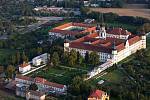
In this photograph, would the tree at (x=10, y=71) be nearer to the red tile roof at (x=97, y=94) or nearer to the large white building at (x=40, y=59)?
the large white building at (x=40, y=59)

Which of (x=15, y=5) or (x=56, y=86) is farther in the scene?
(x=15, y=5)

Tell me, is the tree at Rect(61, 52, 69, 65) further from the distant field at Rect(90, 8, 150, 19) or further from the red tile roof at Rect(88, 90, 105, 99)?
the distant field at Rect(90, 8, 150, 19)

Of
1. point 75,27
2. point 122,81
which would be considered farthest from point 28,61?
point 75,27

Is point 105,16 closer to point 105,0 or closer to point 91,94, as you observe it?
point 105,0

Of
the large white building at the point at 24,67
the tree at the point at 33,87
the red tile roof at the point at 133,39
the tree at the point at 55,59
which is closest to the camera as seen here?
the tree at the point at 33,87

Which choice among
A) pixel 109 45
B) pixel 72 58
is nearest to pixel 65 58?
pixel 72 58

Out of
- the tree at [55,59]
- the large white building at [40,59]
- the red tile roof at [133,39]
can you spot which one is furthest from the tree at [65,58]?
the red tile roof at [133,39]

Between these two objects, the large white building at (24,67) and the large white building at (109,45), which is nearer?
the large white building at (24,67)

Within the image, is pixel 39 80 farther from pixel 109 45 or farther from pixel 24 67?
pixel 109 45
